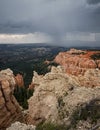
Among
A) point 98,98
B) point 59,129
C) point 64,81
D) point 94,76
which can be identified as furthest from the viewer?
point 94,76

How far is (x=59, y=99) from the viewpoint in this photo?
2830 centimetres

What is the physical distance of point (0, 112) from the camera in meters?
37.1

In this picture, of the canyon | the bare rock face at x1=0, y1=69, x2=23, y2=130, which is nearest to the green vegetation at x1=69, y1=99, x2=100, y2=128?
the canyon

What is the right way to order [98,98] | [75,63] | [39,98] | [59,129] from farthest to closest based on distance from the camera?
[75,63], [39,98], [98,98], [59,129]

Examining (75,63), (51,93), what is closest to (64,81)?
(51,93)

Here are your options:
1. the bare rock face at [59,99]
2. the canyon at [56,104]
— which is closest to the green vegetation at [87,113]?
the canyon at [56,104]

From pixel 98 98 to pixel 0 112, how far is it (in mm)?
15553

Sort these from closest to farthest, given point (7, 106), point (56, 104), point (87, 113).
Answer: point (87, 113) < point (56, 104) < point (7, 106)

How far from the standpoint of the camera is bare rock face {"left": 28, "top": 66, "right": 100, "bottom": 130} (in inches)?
999

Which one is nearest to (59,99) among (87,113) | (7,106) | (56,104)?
(56,104)

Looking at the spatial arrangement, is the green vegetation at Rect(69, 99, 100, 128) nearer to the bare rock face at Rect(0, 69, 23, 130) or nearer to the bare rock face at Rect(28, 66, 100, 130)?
the bare rock face at Rect(28, 66, 100, 130)

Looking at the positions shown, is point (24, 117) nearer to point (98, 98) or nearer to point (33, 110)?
point (33, 110)

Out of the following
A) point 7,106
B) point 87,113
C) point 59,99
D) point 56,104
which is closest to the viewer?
point 87,113

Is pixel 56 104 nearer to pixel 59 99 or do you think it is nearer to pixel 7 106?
pixel 59 99
